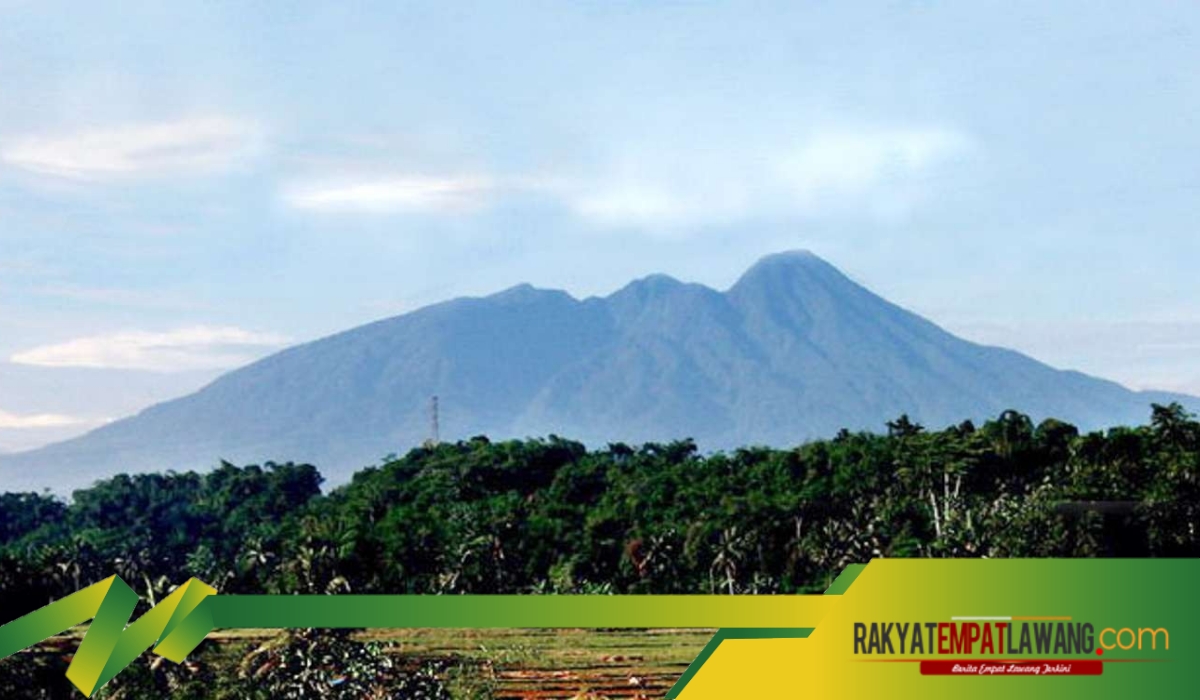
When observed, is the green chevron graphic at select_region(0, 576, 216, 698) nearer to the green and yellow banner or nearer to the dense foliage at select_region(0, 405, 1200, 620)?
the green and yellow banner

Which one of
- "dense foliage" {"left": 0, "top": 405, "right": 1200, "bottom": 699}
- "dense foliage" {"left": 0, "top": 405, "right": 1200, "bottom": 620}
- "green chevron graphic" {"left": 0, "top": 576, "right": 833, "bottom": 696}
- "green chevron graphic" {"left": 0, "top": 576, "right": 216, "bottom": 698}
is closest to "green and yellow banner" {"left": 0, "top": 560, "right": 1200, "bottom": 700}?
"green chevron graphic" {"left": 0, "top": 576, "right": 833, "bottom": 696}

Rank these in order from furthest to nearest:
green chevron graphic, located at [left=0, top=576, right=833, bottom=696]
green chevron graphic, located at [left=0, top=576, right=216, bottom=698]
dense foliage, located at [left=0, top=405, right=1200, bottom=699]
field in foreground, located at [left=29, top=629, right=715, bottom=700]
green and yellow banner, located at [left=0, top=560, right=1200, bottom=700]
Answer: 1. dense foliage, located at [left=0, top=405, right=1200, bottom=699]
2. field in foreground, located at [left=29, top=629, right=715, bottom=700]
3. green and yellow banner, located at [left=0, top=560, right=1200, bottom=700]
4. green chevron graphic, located at [left=0, top=576, right=833, bottom=696]
5. green chevron graphic, located at [left=0, top=576, right=216, bottom=698]

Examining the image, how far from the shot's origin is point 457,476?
52.1 m

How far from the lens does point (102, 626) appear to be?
9.19 metres

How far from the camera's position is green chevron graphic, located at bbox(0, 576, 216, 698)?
29.7 ft

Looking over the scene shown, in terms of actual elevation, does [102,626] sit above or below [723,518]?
below

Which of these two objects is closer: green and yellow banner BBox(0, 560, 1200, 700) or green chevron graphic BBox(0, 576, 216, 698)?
green chevron graphic BBox(0, 576, 216, 698)

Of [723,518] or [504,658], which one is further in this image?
[723,518]

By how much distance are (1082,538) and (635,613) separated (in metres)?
22.7

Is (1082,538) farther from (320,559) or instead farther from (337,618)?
(337,618)

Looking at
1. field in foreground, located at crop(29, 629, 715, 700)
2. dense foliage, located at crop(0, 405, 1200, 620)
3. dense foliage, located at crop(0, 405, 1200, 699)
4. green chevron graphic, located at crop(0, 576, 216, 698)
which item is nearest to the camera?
green chevron graphic, located at crop(0, 576, 216, 698)

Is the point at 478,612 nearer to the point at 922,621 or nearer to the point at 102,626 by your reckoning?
the point at 102,626

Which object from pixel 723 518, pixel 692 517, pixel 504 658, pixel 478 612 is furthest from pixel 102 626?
pixel 692 517

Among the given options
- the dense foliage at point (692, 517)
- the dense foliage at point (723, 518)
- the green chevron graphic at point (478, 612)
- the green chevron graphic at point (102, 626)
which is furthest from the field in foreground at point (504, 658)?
the dense foliage at point (723, 518)
